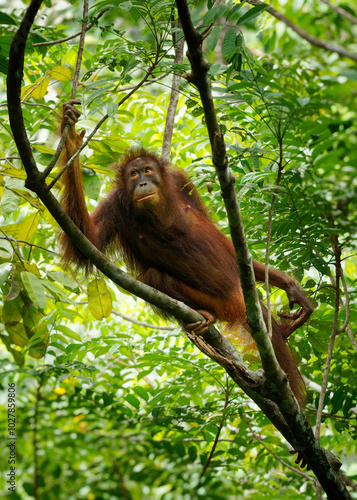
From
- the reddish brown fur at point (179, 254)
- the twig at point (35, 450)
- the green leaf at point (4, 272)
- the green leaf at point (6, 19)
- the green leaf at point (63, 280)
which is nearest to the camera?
the twig at point (35, 450)

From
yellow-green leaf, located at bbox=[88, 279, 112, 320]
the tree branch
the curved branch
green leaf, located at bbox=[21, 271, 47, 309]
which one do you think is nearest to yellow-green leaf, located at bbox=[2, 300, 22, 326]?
yellow-green leaf, located at bbox=[88, 279, 112, 320]

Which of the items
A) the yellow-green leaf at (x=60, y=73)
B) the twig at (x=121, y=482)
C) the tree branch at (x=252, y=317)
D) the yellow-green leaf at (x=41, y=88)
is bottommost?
the twig at (x=121, y=482)

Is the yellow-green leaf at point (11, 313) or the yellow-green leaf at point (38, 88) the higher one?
the yellow-green leaf at point (38, 88)

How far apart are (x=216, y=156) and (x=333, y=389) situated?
2197 millimetres

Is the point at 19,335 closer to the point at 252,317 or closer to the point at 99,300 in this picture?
the point at 99,300

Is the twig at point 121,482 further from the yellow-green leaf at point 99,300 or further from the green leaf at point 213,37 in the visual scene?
the green leaf at point 213,37

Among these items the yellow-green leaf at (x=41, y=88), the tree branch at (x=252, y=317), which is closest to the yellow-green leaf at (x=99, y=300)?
the tree branch at (x=252, y=317)

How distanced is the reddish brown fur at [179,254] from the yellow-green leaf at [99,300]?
1.25ft

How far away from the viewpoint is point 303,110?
7.00 feet

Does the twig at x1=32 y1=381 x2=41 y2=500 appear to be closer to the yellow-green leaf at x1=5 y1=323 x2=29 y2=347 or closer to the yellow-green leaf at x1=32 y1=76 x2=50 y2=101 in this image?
the yellow-green leaf at x1=5 y1=323 x2=29 y2=347

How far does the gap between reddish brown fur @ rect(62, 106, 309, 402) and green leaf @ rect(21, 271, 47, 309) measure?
92 centimetres

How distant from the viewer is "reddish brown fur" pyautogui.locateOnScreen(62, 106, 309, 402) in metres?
3.98

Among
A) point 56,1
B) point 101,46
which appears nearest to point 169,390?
point 101,46

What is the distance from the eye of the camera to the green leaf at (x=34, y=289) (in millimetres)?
2998
